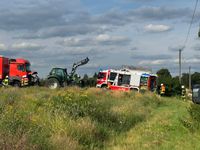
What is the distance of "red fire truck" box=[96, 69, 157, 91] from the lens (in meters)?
54.1

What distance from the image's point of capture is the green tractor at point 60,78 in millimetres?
51816

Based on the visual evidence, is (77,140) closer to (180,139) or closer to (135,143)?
(135,143)

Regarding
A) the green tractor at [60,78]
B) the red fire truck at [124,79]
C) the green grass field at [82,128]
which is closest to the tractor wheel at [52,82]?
the green tractor at [60,78]

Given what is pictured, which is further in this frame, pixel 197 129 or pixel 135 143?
pixel 197 129

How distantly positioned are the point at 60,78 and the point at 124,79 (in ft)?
22.9

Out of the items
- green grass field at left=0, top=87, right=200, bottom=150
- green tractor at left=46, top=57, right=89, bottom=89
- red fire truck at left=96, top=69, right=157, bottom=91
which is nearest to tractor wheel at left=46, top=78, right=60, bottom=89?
green tractor at left=46, top=57, right=89, bottom=89

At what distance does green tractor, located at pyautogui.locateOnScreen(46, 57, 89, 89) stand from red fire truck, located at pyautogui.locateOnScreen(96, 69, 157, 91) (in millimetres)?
2944

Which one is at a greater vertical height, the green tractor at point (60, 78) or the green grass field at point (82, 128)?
the green tractor at point (60, 78)

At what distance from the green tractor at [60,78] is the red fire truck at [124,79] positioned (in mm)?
2944

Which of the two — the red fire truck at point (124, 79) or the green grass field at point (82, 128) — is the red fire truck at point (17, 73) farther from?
the green grass field at point (82, 128)

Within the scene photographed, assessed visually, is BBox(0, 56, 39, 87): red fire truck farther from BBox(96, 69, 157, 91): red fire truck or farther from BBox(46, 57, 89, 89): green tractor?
BBox(96, 69, 157, 91): red fire truck

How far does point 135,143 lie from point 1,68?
131ft

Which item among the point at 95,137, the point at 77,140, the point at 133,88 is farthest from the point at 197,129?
the point at 133,88

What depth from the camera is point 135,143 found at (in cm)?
1568
